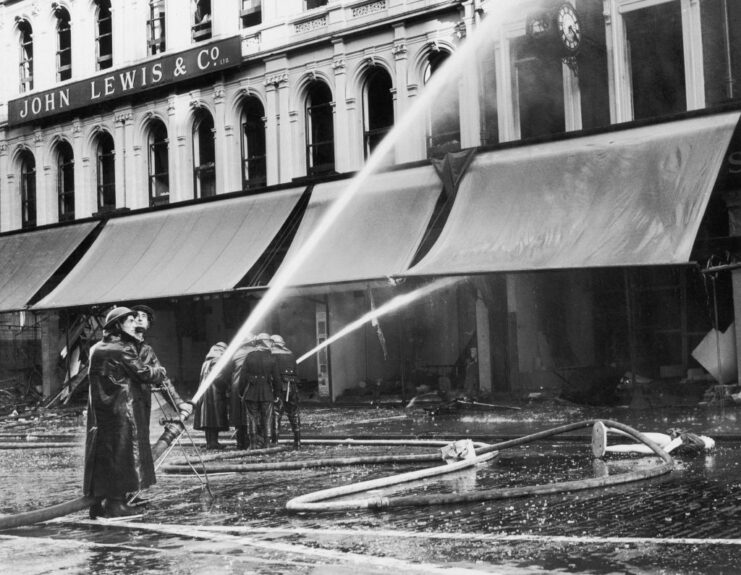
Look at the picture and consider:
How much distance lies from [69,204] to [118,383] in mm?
26090

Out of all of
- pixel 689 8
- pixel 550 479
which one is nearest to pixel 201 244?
pixel 689 8

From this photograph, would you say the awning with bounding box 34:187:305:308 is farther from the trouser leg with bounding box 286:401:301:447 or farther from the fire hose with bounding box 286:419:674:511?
the fire hose with bounding box 286:419:674:511

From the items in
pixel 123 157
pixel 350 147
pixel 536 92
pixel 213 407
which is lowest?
pixel 213 407

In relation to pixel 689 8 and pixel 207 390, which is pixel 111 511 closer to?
pixel 207 390

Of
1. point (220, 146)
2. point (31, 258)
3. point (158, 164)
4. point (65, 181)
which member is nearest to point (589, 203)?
point (220, 146)

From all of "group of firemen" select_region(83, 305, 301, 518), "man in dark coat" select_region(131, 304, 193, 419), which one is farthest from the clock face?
"man in dark coat" select_region(131, 304, 193, 419)

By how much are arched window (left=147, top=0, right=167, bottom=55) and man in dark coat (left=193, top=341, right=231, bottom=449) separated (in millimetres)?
17493

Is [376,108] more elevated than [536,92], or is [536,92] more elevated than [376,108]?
[376,108]

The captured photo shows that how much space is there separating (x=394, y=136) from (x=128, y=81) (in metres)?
9.76

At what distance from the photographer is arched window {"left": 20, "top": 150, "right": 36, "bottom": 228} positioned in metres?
35.1

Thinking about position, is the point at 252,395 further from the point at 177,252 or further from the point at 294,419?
the point at 177,252

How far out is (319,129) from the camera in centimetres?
2797

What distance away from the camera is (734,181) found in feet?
66.8

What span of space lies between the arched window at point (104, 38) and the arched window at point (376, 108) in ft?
33.6
